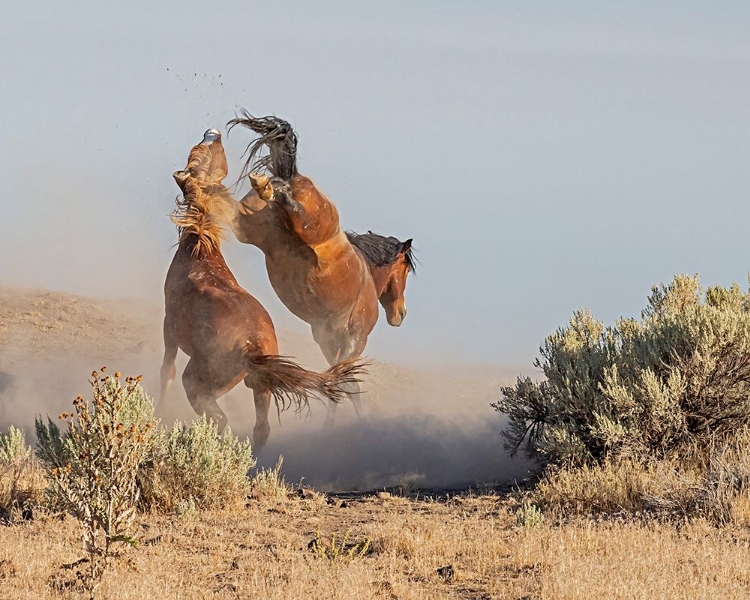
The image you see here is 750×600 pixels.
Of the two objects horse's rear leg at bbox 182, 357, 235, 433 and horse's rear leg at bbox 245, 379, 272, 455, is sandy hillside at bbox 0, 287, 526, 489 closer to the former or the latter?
horse's rear leg at bbox 245, 379, 272, 455

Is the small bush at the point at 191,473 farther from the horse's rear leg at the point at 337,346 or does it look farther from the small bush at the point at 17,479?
the horse's rear leg at the point at 337,346

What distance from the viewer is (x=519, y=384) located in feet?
32.4

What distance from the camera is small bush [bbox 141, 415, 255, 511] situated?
759 centimetres

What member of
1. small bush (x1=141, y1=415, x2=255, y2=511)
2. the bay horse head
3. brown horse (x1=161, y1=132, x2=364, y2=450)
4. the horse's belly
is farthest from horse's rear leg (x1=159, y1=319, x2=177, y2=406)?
the bay horse head

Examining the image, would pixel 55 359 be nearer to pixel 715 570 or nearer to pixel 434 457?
pixel 434 457

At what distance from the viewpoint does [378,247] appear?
1350 cm

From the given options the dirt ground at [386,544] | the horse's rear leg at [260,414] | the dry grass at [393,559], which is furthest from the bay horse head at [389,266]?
the dry grass at [393,559]

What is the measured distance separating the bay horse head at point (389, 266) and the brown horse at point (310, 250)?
16mm

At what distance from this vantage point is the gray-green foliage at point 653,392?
877cm

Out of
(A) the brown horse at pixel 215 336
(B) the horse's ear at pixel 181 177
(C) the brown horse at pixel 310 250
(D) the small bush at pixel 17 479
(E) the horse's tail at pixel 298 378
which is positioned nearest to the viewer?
(D) the small bush at pixel 17 479

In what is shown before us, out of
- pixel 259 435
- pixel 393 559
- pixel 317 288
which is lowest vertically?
pixel 393 559

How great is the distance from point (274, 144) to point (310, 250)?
1.40m

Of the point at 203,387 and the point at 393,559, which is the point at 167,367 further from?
the point at 393,559

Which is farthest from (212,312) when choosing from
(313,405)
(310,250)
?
(313,405)
